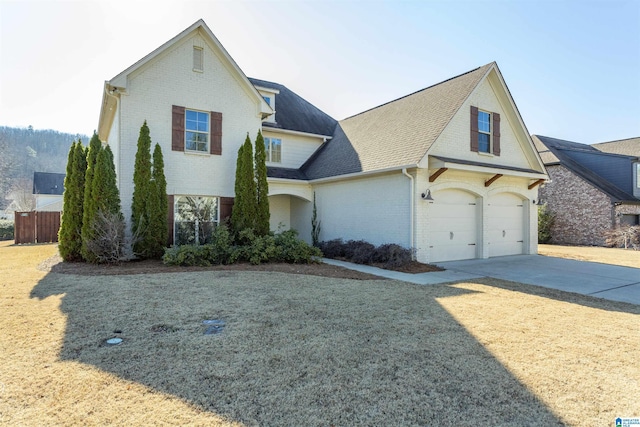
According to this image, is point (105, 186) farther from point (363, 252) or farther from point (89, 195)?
point (363, 252)

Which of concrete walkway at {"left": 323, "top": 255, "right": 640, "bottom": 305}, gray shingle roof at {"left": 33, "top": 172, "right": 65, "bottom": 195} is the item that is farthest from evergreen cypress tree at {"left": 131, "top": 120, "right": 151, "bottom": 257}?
gray shingle roof at {"left": 33, "top": 172, "right": 65, "bottom": 195}

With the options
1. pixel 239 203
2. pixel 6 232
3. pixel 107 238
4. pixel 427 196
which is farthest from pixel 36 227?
pixel 427 196

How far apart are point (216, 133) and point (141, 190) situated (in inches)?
136

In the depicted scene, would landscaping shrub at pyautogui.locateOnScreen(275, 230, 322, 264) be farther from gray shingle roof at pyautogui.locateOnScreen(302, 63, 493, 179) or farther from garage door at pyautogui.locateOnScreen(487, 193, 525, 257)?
garage door at pyautogui.locateOnScreen(487, 193, 525, 257)

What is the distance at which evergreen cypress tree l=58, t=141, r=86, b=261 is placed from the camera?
11383 millimetres

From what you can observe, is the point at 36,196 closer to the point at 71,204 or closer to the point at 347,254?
the point at 71,204

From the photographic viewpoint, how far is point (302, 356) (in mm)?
3988

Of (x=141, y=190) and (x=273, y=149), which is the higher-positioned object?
(x=273, y=149)

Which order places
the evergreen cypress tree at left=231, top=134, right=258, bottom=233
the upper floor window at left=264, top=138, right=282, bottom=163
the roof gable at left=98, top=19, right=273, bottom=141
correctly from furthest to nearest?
the upper floor window at left=264, top=138, right=282, bottom=163
the evergreen cypress tree at left=231, top=134, right=258, bottom=233
the roof gable at left=98, top=19, right=273, bottom=141

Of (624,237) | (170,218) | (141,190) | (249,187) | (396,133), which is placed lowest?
(624,237)

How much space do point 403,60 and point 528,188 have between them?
7.70 m

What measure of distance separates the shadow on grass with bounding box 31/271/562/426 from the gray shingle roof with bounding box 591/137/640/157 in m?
29.1

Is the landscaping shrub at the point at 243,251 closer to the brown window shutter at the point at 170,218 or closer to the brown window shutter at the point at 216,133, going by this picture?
the brown window shutter at the point at 170,218

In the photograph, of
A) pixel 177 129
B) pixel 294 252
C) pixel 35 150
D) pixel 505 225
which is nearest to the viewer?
pixel 294 252
